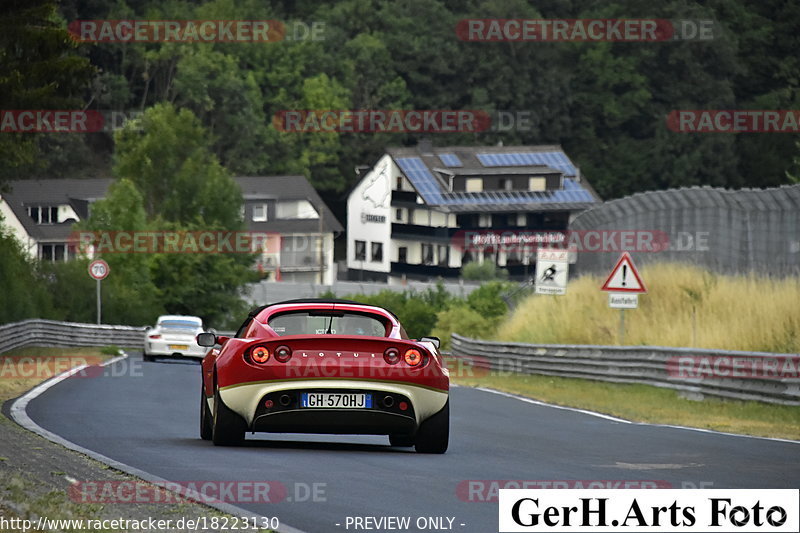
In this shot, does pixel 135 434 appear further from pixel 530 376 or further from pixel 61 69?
pixel 61 69

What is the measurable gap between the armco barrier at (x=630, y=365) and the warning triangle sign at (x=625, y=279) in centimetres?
104

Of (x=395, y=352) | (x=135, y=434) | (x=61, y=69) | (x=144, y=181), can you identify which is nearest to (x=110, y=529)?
(x=395, y=352)

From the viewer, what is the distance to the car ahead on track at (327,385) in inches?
497

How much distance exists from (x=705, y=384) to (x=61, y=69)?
78.3 ft

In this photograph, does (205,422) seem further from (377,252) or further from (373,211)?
(373,211)

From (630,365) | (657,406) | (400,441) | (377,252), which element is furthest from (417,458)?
(377,252)

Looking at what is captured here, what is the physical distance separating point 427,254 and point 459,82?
19401 mm

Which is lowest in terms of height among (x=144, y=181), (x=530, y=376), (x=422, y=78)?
(x=530, y=376)

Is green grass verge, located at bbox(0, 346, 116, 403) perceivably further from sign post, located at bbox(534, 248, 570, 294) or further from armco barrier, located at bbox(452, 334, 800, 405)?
sign post, located at bbox(534, 248, 570, 294)

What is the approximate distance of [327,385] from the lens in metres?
12.6

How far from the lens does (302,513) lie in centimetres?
948

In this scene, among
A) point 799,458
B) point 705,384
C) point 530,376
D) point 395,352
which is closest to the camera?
point 395,352

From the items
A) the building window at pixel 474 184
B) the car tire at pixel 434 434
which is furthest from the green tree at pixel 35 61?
the building window at pixel 474 184

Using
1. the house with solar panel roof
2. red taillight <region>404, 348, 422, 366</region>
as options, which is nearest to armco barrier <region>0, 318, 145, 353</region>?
red taillight <region>404, 348, 422, 366</region>
